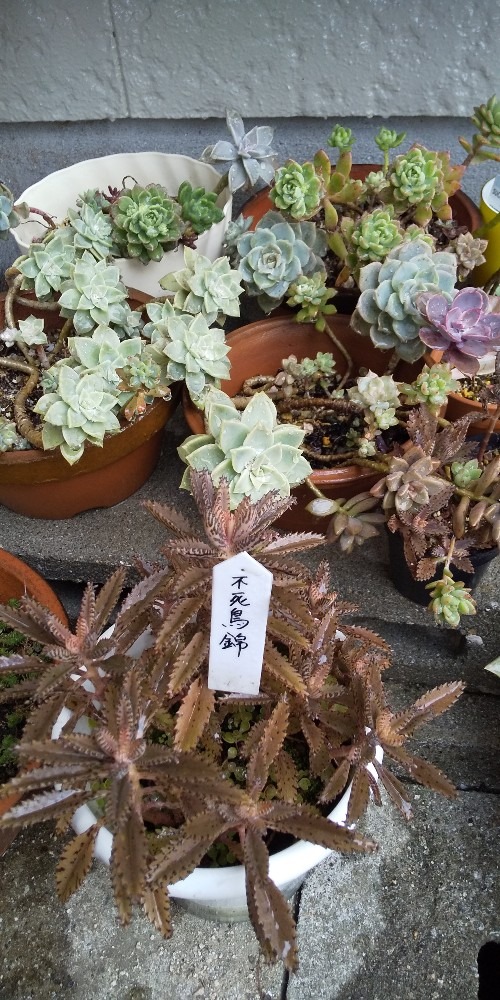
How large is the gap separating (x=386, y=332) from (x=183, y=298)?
0.37m

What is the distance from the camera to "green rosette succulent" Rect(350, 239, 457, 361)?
3.86 ft

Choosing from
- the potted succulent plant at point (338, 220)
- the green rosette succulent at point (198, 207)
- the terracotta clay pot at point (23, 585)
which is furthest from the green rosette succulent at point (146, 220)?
the terracotta clay pot at point (23, 585)

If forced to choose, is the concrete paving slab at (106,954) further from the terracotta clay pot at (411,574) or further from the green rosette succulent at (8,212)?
the green rosette succulent at (8,212)

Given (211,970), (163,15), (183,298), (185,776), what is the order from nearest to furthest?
(185,776)
(211,970)
(183,298)
(163,15)

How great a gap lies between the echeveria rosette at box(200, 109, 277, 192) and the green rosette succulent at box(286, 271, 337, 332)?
0.24 metres

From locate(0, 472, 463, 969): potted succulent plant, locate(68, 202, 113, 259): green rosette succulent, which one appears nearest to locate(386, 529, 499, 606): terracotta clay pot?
locate(0, 472, 463, 969): potted succulent plant

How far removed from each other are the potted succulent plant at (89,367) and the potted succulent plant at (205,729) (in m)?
0.36

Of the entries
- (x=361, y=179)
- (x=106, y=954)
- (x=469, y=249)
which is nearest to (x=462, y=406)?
(x=469, y=249)

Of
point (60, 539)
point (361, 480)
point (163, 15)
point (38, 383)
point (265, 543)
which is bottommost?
point (60, 539)

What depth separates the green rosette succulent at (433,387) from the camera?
1.14 meters

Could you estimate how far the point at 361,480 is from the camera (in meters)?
1.25

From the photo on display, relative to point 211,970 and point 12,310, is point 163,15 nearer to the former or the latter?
point 12,310

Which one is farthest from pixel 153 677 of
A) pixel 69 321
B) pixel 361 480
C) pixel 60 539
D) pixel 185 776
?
pixel 69 321

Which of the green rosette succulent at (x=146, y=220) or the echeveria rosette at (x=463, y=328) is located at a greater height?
the green rosette succulent at (x=146, y=220)
